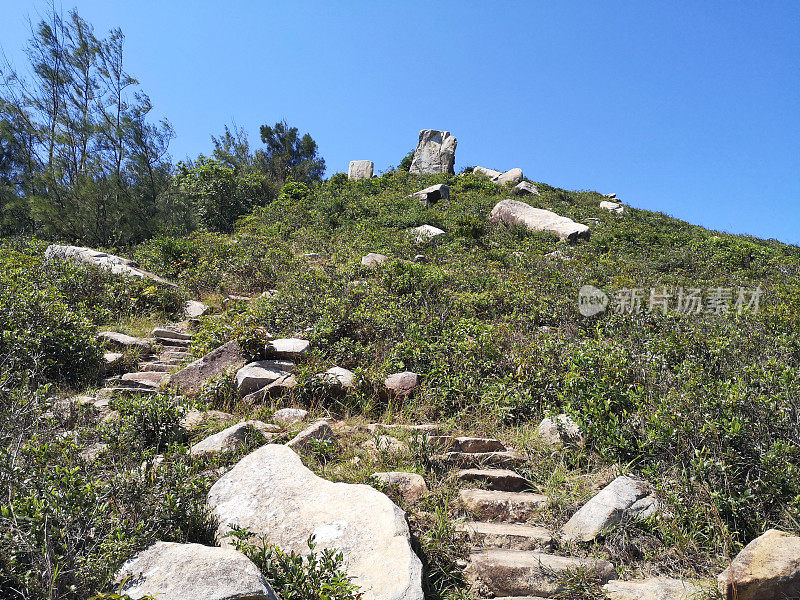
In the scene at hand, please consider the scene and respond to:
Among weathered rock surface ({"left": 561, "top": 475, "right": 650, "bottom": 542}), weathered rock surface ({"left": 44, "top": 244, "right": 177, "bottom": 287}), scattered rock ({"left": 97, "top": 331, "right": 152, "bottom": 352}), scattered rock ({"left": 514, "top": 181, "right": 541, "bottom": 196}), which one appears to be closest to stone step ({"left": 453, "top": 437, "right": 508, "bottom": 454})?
weathered rock surface ({"left": 561, "top": 475, "right": 650, "bottom": 542})

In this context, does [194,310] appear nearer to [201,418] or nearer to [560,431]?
[201,418]

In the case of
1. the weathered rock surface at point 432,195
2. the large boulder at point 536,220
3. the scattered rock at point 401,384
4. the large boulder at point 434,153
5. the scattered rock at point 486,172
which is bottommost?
the scattered rock at point 401,384

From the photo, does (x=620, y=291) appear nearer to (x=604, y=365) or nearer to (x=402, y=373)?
(x=604, y=365)

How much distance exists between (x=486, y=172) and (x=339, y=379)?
25.2m

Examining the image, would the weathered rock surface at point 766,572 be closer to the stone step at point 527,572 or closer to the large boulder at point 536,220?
the stone step at point 527,572

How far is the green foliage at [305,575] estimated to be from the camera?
102 inches

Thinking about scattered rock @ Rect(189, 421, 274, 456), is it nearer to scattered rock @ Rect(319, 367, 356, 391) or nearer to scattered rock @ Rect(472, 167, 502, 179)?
scattered rock @ Rect(319, 367, 356, 391)

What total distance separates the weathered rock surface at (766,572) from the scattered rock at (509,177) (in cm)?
2351

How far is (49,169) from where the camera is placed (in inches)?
659

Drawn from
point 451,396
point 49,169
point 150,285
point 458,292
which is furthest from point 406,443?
point 49,169

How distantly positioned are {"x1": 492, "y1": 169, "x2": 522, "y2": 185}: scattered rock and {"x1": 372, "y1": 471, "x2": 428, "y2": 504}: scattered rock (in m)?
22.9

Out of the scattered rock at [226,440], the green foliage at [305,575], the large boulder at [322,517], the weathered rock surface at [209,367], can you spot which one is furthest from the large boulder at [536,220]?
the green foliage at [305,575]

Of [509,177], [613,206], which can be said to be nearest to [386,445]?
[613,206]

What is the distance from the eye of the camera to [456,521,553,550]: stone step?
3.54 m
